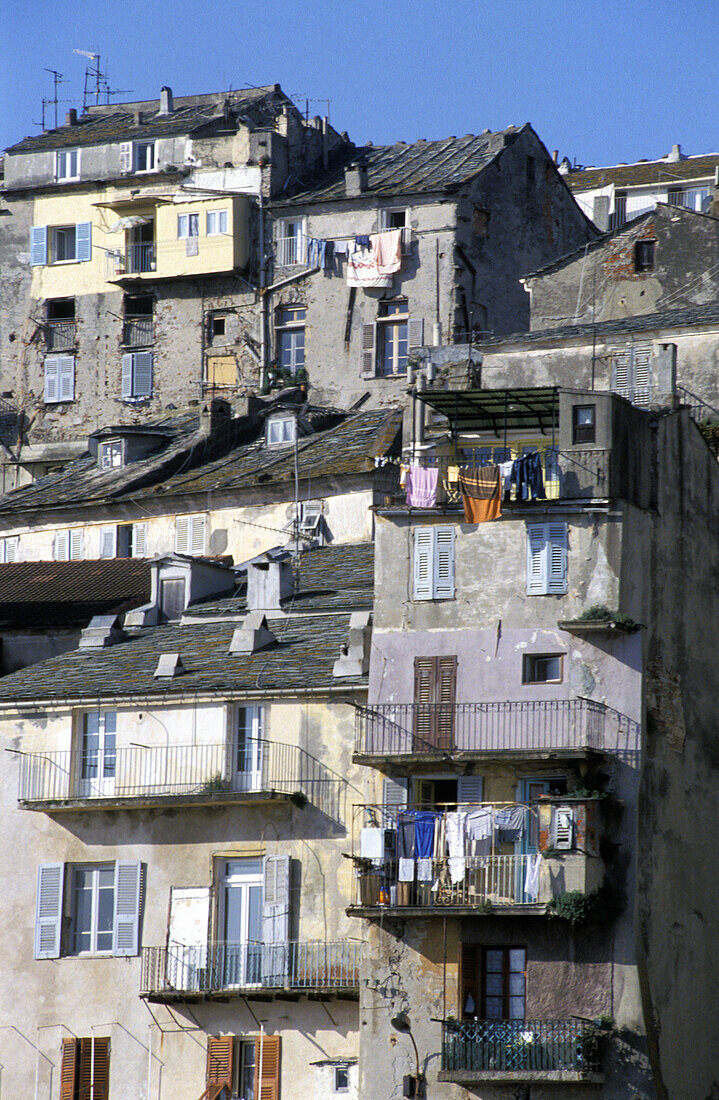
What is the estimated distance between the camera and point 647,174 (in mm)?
103938

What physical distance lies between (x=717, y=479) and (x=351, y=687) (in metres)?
9.80

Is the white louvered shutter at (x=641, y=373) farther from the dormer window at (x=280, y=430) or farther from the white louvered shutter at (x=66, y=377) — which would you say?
the white louvered shutter at (x=66, y=377)

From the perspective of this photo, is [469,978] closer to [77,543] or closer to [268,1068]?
[268,1068]

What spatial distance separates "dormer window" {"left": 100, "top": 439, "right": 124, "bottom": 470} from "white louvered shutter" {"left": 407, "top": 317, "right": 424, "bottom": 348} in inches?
465

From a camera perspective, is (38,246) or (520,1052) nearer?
(520,1052)

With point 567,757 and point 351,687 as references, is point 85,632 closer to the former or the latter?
point 351,687

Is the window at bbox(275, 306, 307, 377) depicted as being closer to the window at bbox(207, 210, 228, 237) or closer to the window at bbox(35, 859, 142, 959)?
the window at bbox(207, 210, 228, 237)

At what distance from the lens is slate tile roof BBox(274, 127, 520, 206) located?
80.7 m

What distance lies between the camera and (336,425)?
7269cm

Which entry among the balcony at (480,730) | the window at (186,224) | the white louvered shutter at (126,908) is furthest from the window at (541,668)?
the window at (186,224)

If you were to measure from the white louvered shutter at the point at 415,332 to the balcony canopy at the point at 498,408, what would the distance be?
23421 millimetres

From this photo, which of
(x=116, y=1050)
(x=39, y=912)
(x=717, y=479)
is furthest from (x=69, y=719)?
(x=717, y=479)

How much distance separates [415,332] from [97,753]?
34.7m

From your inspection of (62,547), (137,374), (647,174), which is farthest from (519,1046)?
(647,174)
